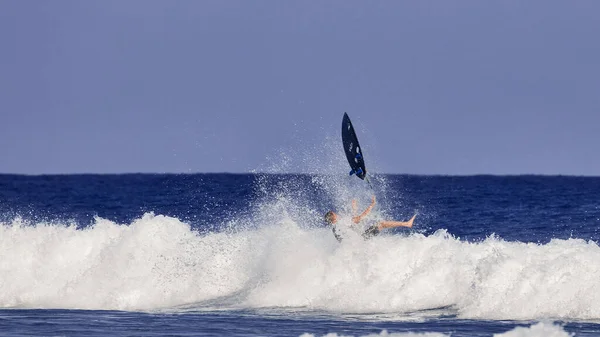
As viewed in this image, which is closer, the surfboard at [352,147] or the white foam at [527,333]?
the white foam at [527,333]

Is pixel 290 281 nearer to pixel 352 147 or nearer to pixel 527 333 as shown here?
pixel 352 147

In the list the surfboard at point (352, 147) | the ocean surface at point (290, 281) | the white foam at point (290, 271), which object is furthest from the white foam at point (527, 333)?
the surfboard at point (352, 147)

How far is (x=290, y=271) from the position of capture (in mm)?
21625

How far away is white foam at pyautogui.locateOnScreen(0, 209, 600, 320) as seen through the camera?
18766mm

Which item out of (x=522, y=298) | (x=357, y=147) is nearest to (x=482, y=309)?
(x=522, y=298)

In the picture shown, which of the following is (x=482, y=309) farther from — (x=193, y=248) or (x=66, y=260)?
(x=66, y=260)

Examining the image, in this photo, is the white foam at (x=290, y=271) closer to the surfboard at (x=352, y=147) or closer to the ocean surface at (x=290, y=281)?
the ocean surface at (x=290, y=281)

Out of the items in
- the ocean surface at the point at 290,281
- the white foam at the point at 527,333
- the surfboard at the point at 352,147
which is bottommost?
the white foam at the point at 527,333

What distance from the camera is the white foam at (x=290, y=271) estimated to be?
1877 centimetres

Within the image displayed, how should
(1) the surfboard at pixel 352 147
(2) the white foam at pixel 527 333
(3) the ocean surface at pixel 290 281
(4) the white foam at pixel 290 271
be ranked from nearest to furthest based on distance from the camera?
(2) the white foam at pixel 527 333 → (3) the ocean surface at pixel 290 281 → (4) the white foam at pixel 290 271 → (1) the surfboard at pixel 352 147

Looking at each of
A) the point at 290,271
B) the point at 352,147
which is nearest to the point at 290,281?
the point at 290,271

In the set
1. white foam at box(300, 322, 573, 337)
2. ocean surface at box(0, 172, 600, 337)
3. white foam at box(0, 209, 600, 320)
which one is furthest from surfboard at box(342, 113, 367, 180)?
white foam at box(300, 322, 573, 337)

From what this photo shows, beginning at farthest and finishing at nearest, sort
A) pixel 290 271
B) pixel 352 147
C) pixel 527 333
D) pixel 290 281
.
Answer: pixel 352 147
pixel 290 271
pixel 290 281
pixel 527 333

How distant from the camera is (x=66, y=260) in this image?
2491 cm
